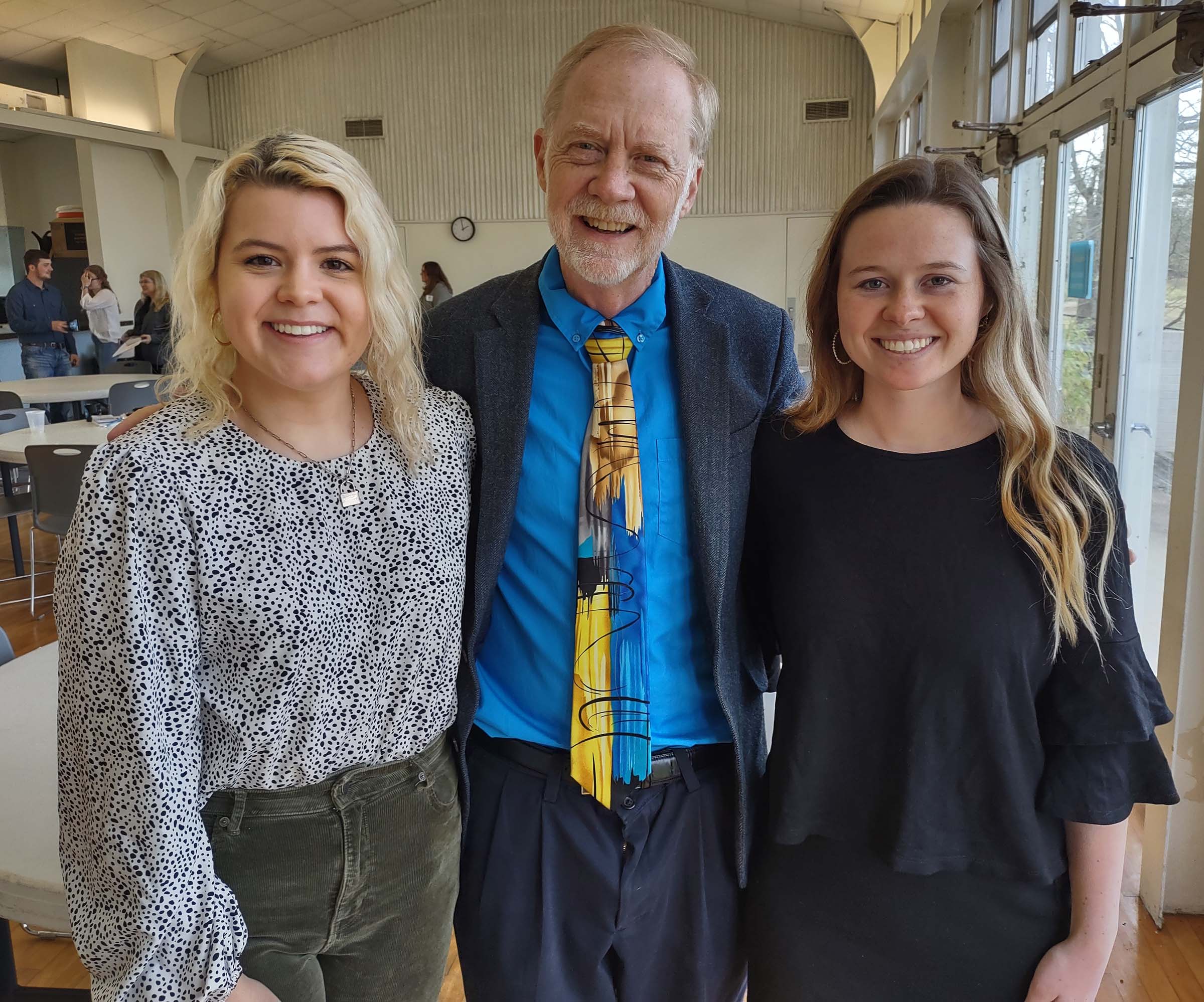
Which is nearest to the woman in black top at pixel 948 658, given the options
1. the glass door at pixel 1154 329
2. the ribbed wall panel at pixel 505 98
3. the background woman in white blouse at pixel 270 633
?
the background woman in white blouse at pixel 270 633

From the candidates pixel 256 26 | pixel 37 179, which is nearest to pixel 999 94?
pixel 256 26

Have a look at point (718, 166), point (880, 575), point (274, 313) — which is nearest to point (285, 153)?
point (274, 313)

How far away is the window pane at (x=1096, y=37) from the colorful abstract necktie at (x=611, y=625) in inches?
116

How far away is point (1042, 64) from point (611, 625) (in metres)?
4.65

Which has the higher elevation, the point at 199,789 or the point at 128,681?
the point at 128,681

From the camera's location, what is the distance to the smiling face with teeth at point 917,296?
1.33 metres

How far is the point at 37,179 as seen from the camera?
1336 cm

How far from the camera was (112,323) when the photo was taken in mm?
10688

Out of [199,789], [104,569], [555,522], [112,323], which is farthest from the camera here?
[112,323]

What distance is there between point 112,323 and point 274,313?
35.8 feet

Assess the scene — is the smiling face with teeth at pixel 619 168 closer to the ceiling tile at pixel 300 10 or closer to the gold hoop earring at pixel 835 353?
the gold hoop earring at pixel 835 353

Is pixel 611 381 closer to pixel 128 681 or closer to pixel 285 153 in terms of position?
pixel 285 153

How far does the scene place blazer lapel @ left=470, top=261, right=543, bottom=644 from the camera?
1531 millimetres

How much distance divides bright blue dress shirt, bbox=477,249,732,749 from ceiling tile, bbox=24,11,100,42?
1189cm
